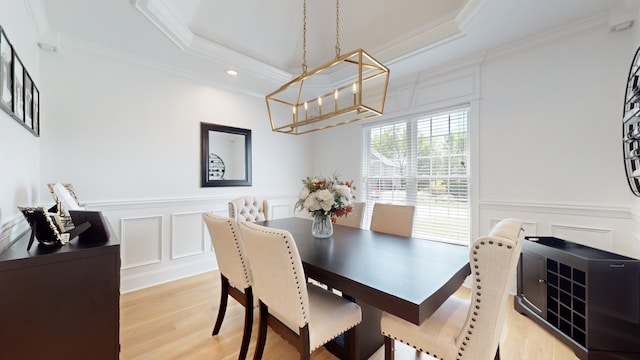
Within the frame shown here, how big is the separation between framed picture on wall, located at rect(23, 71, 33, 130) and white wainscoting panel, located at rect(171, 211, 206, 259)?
1.56 meters

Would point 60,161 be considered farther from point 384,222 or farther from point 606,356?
point 606,356

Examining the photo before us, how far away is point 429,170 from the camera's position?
3195mm

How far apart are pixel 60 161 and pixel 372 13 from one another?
3496 millimetres

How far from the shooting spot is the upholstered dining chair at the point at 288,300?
4.00 feet

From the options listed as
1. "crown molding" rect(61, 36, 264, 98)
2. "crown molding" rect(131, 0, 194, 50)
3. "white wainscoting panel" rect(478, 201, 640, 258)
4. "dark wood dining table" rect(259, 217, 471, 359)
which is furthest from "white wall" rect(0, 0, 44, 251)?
"white wainscoting panel" rect(478, 201, 640, 258)

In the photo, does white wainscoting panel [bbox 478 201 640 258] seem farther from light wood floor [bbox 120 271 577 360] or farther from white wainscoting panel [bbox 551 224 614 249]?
light wood floor [bbox 120 271 577 360]

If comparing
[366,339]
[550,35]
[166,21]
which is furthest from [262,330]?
[550,35]

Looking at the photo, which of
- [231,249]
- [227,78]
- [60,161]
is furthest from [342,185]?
[60,161]

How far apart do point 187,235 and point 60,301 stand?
219 cm

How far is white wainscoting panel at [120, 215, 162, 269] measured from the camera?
9.07 ft

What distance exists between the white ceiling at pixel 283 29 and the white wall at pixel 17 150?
0.24 meters

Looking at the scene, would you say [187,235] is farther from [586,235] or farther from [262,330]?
[586,235]

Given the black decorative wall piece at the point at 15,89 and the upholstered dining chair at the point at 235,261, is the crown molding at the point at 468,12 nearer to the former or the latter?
the upholstered dining chair at the point at 235,261

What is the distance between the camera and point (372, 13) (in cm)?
279
